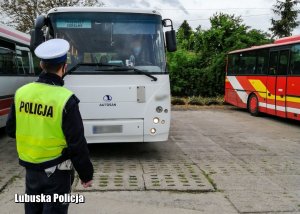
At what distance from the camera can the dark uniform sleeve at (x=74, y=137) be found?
10.8 feet

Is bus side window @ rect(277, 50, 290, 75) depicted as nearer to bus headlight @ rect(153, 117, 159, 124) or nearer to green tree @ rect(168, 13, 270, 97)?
bus headlight @ rect(153, 117, 159, 124)

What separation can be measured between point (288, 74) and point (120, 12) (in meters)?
8.17

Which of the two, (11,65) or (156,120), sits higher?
(11,65)

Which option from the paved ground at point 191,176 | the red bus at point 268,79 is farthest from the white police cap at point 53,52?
the red bus at point 268,79

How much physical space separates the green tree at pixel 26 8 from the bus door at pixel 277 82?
78.8 feet

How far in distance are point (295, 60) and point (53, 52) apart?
12.6 metres

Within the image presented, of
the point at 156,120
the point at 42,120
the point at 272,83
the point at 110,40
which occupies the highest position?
the point at 110,40

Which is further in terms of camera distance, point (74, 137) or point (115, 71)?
point (115, 71)

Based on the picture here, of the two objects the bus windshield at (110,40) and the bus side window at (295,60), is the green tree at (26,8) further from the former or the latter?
the bus windshield at (110,40)

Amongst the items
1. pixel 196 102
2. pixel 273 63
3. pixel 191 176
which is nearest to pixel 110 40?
pixel 191 176

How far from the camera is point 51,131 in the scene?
10.9ft

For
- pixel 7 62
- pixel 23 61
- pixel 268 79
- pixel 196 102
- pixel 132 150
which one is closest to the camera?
pixel 132 150

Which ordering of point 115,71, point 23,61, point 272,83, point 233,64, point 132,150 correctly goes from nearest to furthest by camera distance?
point 115,71, point 132,150, point 23,61, point 272,83, point 233,64

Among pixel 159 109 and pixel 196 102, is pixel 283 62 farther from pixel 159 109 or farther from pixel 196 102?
pixel 159 109
